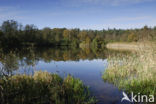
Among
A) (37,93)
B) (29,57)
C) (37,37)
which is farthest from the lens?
(37,37)

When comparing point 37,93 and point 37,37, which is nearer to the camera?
point 37,93

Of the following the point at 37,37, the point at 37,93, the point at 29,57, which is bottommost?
the point at 37,93

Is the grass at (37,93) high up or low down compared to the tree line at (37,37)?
down

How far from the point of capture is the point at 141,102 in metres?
5.77

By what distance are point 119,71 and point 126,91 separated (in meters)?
2.56

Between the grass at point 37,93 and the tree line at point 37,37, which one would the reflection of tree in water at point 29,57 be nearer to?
the grass at point 37,93

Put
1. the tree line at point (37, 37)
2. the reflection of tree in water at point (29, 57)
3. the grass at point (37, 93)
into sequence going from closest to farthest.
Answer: the grass at point (37, 93), the reflection of tree in water at point (29, 57), the tree line at point (37, 37)

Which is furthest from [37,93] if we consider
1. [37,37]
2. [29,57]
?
[37,37]

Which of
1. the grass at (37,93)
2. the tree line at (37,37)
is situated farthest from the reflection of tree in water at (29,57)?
the tree line at (37,37)

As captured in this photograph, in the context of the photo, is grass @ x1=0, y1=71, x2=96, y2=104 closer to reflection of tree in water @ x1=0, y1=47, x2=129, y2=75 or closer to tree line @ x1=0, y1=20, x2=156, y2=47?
reflection of tree in water @ x1=0, y1=47, x2=129, y2=75

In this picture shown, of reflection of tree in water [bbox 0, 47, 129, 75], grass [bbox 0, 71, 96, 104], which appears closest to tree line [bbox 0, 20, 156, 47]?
reflection of tree in water [bbox 0, 47, 129, 75]

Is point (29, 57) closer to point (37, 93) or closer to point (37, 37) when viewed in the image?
point (37, 93)

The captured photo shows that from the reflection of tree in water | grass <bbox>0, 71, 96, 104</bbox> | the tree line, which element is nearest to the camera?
grass <bbox>0, 71, 96, 104</bbox>

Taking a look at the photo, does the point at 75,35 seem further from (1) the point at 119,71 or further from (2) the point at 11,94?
(2) the point at 11,94
